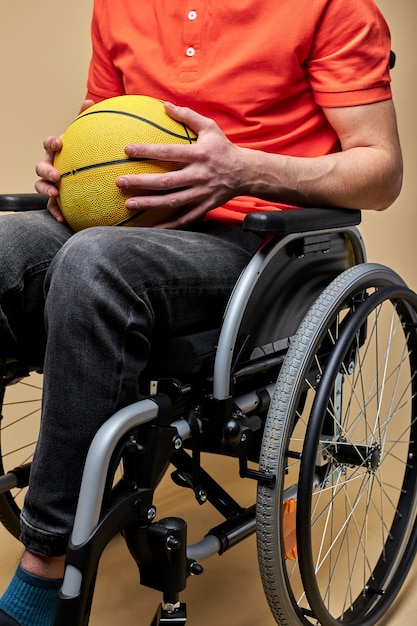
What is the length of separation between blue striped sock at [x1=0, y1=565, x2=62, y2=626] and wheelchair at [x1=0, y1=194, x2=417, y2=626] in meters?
0.10

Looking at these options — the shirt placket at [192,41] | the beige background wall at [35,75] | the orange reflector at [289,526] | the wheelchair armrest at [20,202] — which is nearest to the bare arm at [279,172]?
the shirt placket at [192,41]

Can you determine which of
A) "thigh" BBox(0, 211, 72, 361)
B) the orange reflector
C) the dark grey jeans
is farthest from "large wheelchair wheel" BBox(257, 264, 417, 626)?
"thigh" BBox(0, 211, 72, 361)

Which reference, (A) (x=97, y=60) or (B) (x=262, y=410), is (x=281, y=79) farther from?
(B) (x=262, y=410)

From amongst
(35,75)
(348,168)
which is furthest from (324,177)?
(35,75)

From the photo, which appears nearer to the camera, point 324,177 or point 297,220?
point 297,220

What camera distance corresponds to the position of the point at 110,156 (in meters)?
1.43

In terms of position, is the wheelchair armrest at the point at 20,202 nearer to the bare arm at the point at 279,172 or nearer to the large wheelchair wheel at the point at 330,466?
the bare arm at the point at 279,172

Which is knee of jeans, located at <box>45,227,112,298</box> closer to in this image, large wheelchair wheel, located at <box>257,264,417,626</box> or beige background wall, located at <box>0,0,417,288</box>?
large wheelchair wheel, located at <box>257,264,417,626</box>

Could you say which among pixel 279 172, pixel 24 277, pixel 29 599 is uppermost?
pixel 279 172

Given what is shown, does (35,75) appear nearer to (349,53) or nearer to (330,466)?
(349,53)

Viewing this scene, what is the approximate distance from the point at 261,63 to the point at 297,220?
0.41m

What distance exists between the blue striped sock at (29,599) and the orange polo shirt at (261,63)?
0.76 m

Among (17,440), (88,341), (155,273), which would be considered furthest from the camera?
(17,440)

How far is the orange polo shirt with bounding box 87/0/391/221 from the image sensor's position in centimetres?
160
